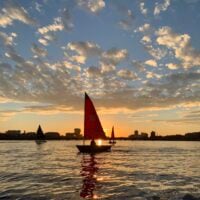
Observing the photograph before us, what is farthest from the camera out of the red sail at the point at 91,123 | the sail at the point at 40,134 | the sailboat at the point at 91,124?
the sail at the point at 40,134

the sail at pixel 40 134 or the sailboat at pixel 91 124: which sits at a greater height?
the sail at pixel 40 134

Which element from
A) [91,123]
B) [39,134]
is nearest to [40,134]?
[39,134]

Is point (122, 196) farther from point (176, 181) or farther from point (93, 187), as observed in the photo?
point (176, 181)

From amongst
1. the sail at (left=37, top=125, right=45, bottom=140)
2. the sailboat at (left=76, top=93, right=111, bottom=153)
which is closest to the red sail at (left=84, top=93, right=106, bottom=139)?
the sailboat at (left=76, top=93, right=111, bottom=153)

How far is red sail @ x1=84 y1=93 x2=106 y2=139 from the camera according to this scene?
78.1 metres

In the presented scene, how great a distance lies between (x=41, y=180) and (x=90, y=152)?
134 ft

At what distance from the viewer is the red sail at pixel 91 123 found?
7806cm

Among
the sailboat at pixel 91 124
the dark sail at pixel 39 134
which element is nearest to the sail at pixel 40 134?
the dark sail at pixel 39 134

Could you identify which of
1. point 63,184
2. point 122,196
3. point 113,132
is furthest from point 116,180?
point 113,132

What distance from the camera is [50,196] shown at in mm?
25312

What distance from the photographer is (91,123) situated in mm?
78688

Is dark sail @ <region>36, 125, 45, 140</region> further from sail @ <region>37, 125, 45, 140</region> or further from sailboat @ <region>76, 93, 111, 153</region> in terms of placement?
sailboat @ <region>76, 93, 111, 153</region>

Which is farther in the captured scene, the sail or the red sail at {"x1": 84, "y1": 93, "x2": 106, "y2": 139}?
the sail

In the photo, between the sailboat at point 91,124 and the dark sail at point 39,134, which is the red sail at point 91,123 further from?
the dark sail at point 39,134
